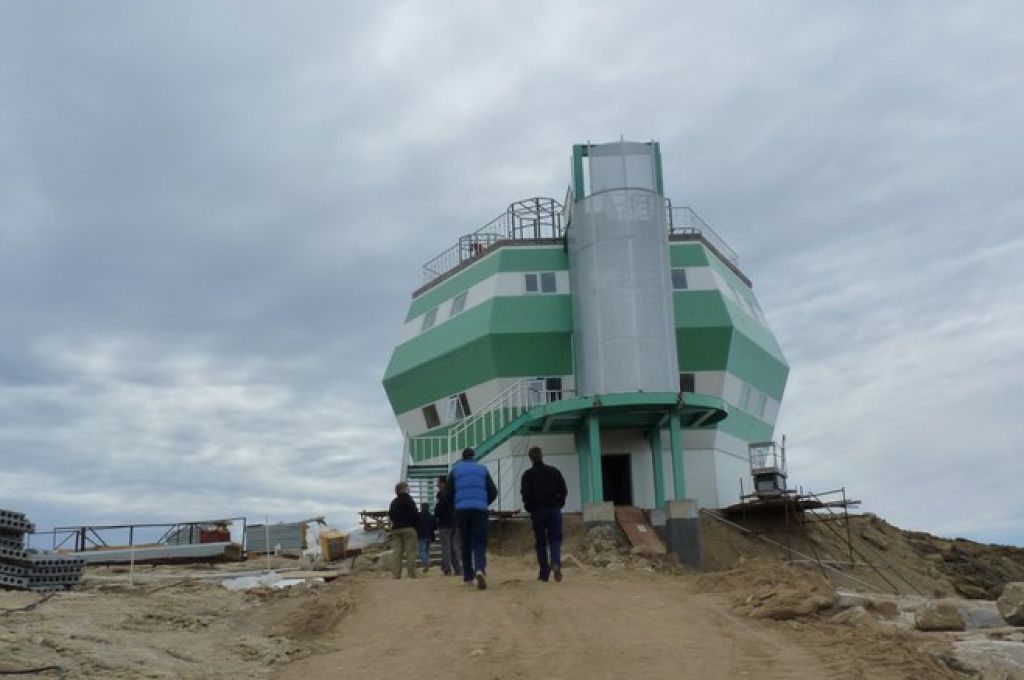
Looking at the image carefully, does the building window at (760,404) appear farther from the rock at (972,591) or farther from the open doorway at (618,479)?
the rock at (972,591)

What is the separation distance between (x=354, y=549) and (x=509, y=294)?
30.4 feet

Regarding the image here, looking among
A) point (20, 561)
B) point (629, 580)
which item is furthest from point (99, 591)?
point (629, 580)

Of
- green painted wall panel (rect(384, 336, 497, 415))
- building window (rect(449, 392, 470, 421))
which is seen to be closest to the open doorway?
green painted wall panel (rect(384, 336, 497, 415))

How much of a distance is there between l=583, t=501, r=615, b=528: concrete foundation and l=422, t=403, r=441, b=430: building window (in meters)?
9.26

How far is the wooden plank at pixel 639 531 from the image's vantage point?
2456cm

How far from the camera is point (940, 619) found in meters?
11.5

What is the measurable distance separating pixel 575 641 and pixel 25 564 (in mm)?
9321

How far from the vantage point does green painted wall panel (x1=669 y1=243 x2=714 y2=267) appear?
32188mm

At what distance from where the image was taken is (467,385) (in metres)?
31.6

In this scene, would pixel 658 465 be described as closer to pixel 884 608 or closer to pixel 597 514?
pixel 597 514

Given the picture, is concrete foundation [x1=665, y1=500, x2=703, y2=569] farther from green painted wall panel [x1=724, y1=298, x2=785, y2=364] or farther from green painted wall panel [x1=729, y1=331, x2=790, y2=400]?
green painted wall panel [x1=724, y1=298, x2=785, y2=364]

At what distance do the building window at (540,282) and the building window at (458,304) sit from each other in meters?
2.37

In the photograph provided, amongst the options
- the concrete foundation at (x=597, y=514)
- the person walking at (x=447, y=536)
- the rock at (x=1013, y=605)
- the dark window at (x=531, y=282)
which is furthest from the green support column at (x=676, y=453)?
the rock at (x=1013, y=605)

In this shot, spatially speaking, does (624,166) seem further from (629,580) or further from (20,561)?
(20,561)
